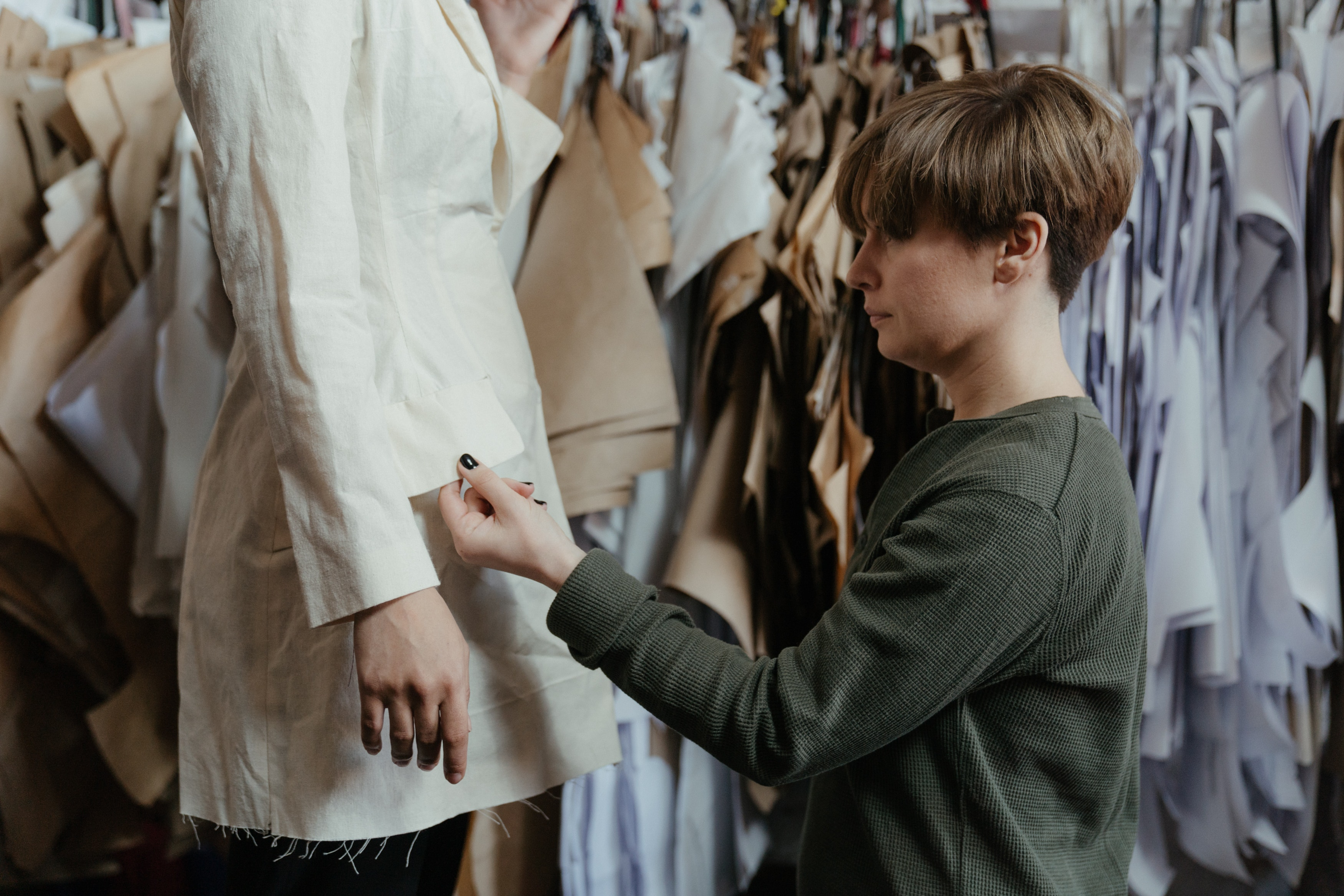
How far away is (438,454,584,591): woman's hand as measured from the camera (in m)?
0.53

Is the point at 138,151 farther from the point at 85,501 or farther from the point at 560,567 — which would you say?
the point at 560,567

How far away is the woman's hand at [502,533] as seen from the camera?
527mm

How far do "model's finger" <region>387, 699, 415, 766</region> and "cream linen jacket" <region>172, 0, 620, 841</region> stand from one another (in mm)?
59

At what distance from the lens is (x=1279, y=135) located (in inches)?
38.2

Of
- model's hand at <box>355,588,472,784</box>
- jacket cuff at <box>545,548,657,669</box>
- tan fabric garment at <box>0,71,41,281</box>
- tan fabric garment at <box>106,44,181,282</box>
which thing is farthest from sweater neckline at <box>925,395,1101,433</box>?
tan fabric garment at <box>0,71,41,281</box>

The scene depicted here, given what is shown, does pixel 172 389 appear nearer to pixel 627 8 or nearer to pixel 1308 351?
pixel 627 8

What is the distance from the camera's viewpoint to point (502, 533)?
0.53 metres

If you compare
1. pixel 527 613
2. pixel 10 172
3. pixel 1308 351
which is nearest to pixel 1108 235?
pixel 527 613

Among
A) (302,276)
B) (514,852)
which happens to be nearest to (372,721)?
(302,276)

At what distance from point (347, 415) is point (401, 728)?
0.18 metres

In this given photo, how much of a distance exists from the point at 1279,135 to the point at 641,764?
1.02m

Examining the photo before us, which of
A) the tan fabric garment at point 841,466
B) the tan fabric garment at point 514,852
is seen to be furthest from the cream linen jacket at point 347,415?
the tan fabric garment at point 514,852

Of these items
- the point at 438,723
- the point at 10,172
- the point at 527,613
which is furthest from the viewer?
the point at 10,172

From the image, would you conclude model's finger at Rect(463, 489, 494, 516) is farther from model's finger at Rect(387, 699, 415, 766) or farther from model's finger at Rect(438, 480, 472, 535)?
model's finger at Rect(387, 699, 415, 766)
